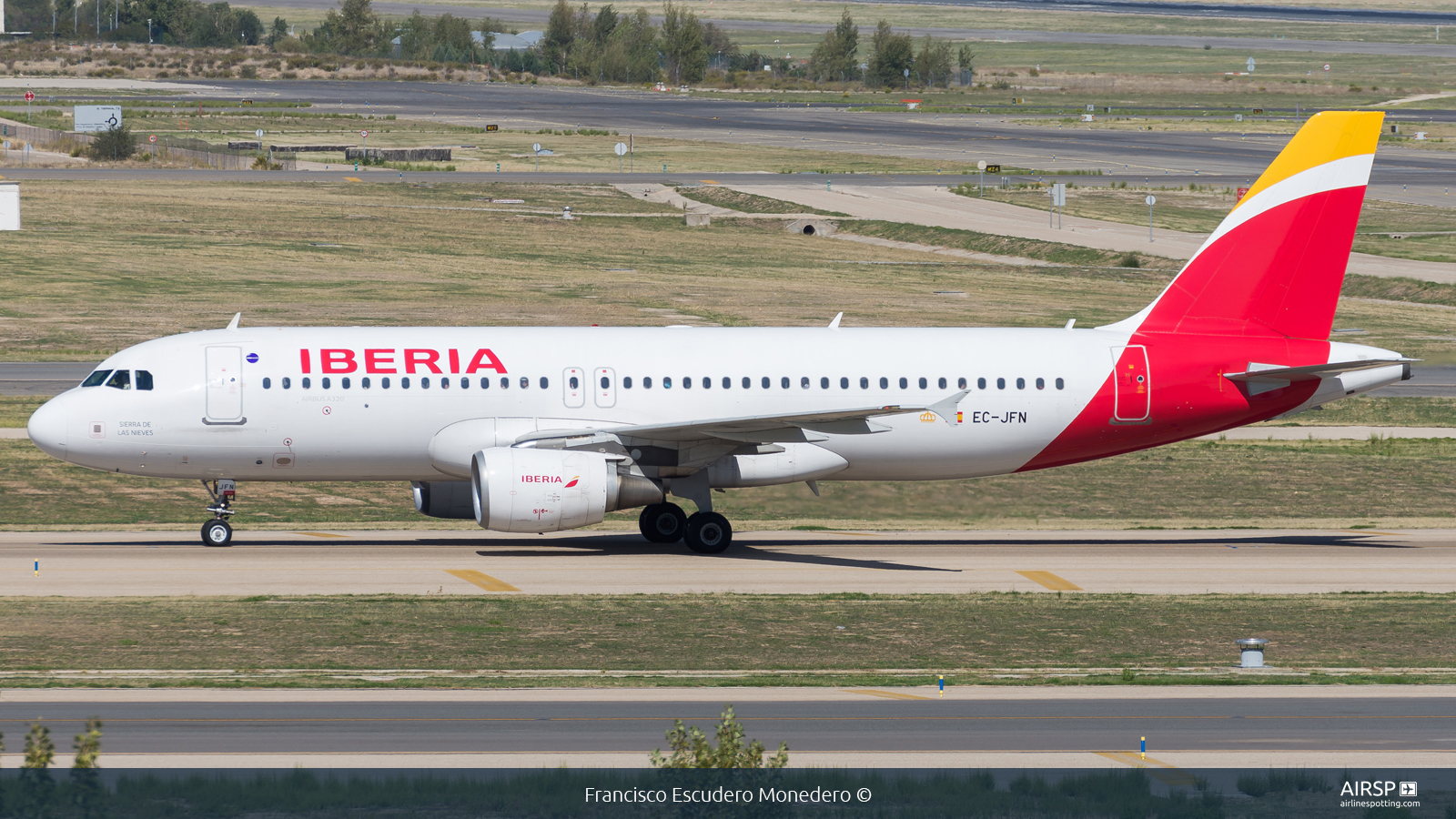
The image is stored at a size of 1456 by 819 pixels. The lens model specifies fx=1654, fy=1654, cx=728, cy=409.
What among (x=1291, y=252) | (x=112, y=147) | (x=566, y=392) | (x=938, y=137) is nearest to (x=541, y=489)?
(x=566, y=392)

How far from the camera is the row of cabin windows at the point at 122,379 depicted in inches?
1344

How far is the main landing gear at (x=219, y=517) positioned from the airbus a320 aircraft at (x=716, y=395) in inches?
3.2

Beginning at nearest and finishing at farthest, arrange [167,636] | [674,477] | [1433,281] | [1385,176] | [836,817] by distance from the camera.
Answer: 1. [836,817]
2. [167,636]
3. [674,477]
4. [1433,281]
5. [1385,176]

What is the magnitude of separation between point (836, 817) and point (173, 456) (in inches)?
842

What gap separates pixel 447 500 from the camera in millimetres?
34938

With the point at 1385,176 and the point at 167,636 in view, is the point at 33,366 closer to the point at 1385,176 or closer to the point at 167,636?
the point at 167,636

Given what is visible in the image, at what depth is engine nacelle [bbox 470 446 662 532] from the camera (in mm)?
32375

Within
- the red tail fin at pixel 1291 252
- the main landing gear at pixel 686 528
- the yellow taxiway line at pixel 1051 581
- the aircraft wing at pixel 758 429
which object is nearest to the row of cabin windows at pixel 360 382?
the aircraft wing at pixel 758 429

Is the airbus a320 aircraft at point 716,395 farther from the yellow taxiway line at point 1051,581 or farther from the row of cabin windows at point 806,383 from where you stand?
the yellow taxiway line at point 1051,581

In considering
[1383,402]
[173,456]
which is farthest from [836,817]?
[1383,402]

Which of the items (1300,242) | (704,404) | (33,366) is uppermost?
(1300,242)

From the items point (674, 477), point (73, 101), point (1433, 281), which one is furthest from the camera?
point (73, 101)

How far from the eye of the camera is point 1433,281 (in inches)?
3253

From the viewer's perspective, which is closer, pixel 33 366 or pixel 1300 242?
pixel 1300 242
